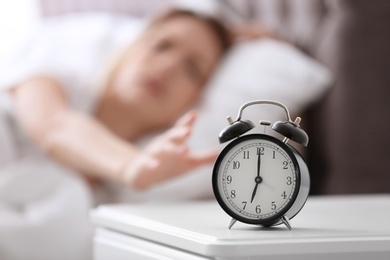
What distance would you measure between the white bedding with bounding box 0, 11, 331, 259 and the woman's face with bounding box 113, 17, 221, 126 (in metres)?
0.06

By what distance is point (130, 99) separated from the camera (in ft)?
7.07

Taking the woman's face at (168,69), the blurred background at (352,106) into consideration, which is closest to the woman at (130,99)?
the woman's face at (168,69)

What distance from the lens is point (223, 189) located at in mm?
1061

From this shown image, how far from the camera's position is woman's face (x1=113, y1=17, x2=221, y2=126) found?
2.15 m

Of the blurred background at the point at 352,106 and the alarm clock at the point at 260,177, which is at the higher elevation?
the blurred background at the point at 352,106

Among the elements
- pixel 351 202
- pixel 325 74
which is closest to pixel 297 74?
pixel 325 74

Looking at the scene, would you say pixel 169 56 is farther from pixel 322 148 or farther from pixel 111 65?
pixel 322 148

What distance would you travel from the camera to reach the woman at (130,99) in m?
1.90

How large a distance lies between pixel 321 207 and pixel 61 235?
66cm

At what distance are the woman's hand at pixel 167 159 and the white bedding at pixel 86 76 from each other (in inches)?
10.1

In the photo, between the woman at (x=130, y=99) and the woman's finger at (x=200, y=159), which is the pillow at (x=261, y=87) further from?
the woman's finger at (x=200, y=159)

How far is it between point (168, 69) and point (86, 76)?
237 mm

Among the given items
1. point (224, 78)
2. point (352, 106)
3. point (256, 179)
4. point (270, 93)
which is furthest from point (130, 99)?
point (256, 179)

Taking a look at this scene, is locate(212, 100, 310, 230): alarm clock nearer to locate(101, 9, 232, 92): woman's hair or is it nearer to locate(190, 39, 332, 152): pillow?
locate(190, 39, 332, 152): pillow
